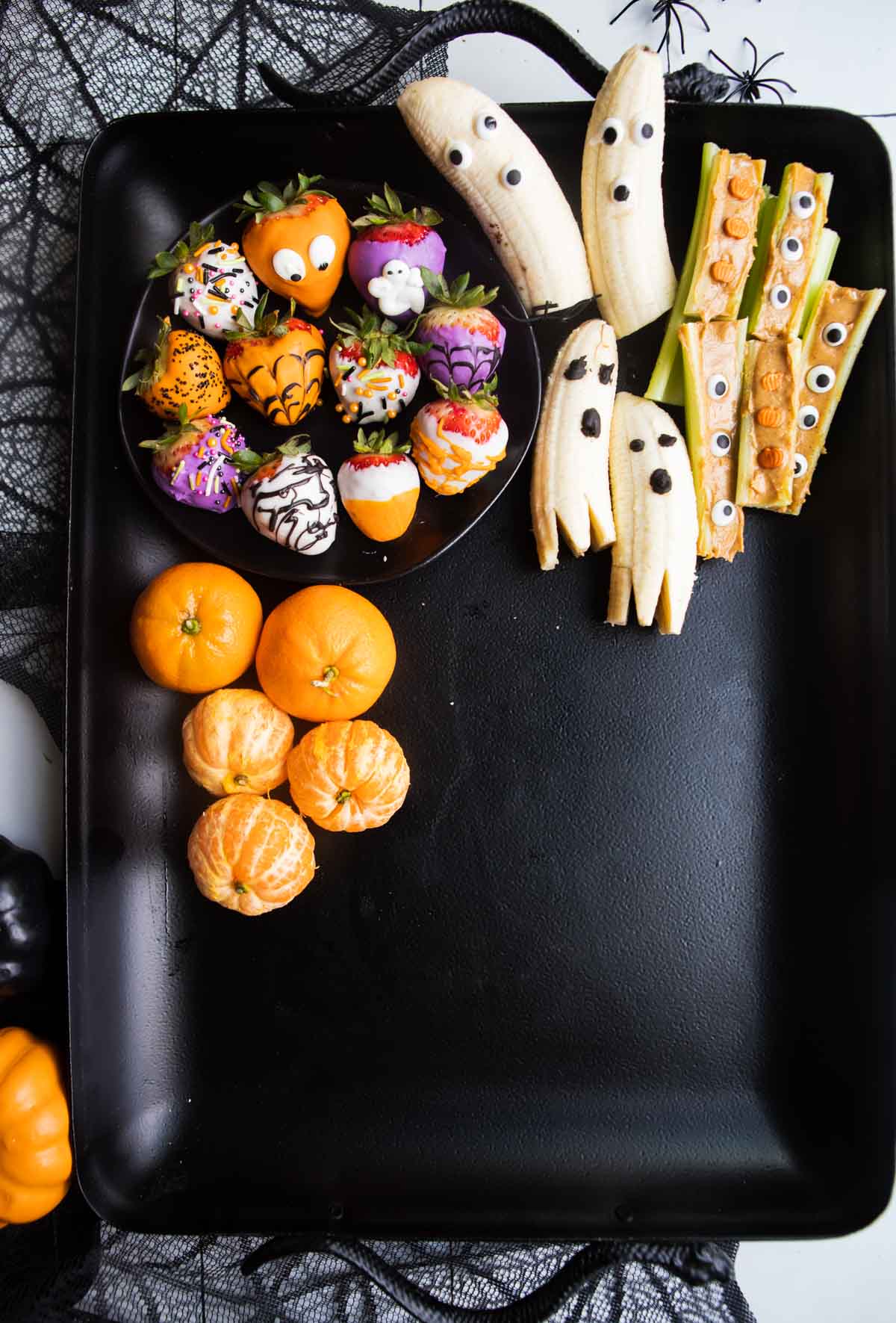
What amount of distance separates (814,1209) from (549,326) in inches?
48.3

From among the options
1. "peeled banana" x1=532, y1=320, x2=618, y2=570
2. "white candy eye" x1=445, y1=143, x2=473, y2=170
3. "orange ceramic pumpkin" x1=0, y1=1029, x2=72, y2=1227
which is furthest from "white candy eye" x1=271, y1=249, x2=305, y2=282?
"orange ceramic pumpkin" x1=0, y1=1029, x2=72, y2=1227

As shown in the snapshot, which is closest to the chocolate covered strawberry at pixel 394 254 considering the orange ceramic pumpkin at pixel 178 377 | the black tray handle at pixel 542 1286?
the orange ceramic pumpkin at pixel 178 377

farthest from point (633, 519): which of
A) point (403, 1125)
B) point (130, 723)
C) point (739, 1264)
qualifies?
point (739, 1264)

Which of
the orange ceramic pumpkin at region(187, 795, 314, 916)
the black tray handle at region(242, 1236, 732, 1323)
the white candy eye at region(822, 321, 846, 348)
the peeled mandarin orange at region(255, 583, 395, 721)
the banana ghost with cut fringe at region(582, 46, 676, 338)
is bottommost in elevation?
the black tray handle at region(242, 1236, 732, 1323)

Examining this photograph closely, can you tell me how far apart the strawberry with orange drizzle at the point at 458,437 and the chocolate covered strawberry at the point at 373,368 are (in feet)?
0.14

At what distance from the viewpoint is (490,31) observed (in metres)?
1.19

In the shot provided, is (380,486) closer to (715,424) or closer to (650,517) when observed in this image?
(650,517)

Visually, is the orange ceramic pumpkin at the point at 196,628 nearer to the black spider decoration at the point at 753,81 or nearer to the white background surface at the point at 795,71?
the white background surface at the point at 795,71

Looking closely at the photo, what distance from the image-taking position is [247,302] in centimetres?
117

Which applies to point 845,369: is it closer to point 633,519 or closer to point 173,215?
point 633,519

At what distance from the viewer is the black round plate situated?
1.18 metres

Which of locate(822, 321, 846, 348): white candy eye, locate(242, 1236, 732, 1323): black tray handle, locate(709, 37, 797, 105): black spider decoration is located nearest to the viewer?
locate(242, 1236, 732, 1323): black tray handle

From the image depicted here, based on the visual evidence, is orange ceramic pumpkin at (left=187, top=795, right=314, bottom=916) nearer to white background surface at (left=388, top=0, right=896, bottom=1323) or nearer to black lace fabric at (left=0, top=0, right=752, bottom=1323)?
black lace fabric at (left=0, top=0, right=752, bottom=1323)

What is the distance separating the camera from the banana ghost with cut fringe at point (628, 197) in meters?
1.15
